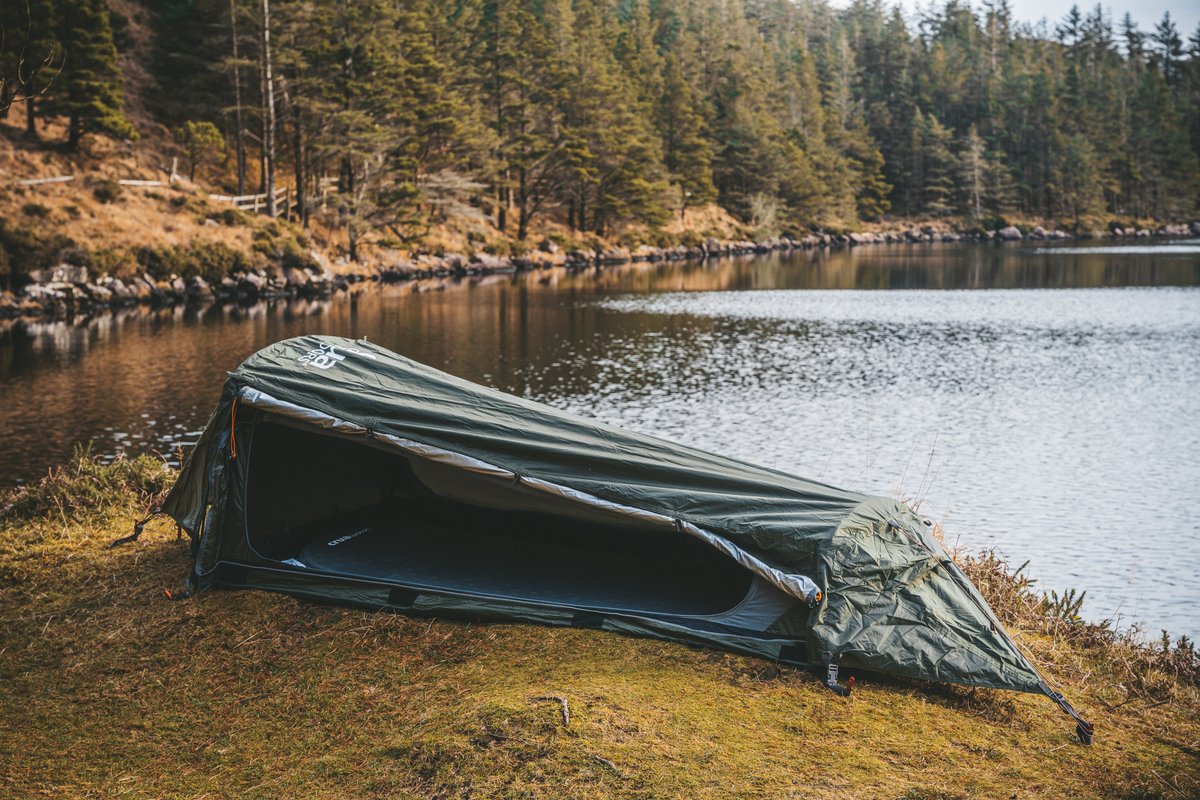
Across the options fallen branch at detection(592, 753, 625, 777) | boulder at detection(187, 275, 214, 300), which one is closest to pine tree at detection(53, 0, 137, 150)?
boulder at detection(187, 275, 214, 300)

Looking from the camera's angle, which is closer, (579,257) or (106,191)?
(106,191)

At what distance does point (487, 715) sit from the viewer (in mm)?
4574

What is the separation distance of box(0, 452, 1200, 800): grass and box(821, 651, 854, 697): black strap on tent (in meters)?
0.06

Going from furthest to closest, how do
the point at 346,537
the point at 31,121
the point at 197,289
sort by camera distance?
the point at 31,121 → the point at 197,289 → the point at 346,537

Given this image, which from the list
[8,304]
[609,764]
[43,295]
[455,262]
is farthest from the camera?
[455,262]

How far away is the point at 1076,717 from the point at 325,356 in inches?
201

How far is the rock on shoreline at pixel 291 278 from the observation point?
105ft

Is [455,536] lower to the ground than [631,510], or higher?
lower

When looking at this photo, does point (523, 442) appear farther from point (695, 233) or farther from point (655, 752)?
point (695, 233)

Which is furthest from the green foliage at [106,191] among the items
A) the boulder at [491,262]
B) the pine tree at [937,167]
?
the pine tree at [937,167]

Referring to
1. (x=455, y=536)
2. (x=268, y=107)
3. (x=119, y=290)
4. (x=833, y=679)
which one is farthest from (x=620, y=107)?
(x=833, y=679)

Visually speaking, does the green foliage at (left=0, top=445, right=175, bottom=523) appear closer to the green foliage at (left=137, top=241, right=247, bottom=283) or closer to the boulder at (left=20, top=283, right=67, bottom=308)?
the boulder at (left=20, top=283, right=67, bottom=308)

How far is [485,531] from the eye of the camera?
24.4ft

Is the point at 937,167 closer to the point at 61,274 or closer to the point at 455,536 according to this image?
the point at 61,274
